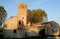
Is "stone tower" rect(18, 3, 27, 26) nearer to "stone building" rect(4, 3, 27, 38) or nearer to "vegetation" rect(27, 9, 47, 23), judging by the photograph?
"stone building" rect(4, 3, 27, 38)

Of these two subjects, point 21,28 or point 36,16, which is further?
point 36,16

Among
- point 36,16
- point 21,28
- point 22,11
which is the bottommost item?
point 21,28

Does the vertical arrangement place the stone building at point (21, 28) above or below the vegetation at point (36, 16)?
below

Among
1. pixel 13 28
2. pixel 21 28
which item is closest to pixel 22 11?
pixel 21 28

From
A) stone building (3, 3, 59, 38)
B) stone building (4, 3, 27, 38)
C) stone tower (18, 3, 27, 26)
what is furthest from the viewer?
stone tower (18, 3, 27, 26)

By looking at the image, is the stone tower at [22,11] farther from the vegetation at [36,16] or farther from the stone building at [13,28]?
the vegetation at [36,16]

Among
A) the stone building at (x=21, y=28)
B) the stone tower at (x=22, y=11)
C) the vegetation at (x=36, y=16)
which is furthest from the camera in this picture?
the vegetation at (x=36, y=16)

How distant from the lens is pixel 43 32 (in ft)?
147

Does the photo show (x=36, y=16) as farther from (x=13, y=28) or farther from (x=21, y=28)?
(x=13, y=28)

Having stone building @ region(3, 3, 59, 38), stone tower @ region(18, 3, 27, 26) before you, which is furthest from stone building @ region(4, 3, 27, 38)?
stone tower @ region(18, 3, 27, 26)

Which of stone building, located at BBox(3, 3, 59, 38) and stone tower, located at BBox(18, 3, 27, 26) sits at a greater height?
stone tower, located at BBox(18, 3, 27, 26)

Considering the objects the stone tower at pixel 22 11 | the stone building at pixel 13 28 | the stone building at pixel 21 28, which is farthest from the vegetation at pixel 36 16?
the stone building at pixel 13 28

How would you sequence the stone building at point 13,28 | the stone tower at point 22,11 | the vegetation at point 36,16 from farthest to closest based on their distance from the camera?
the vegetation at point 36,16
the stone tower at point 22,11
the stone building at point 13,28

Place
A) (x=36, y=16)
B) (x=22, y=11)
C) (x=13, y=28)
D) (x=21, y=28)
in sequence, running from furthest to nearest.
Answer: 1. (x=36, y=16)
2. (x=22, y=11)
3. (x=21, y=28)
4. (x=13, y=28)
